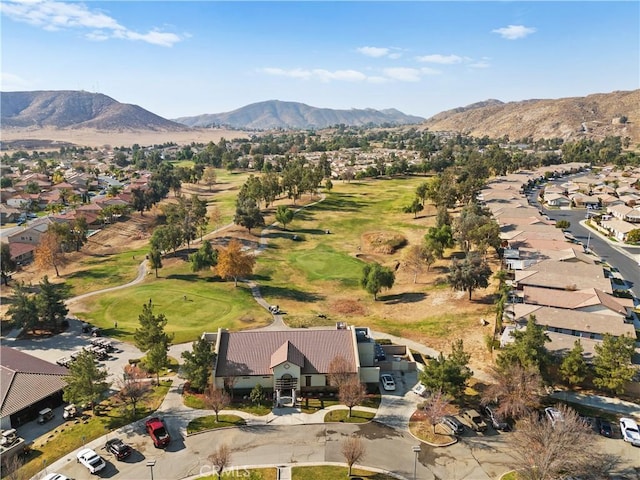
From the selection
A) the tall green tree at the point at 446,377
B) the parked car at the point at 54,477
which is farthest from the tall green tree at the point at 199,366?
the tall green tree at the point at 446,377

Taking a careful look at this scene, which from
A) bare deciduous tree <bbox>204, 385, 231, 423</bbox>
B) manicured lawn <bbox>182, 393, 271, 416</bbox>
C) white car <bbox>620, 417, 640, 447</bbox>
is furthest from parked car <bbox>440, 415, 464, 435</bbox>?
bare deciduous tree <bbox>204, 385, 231, 423</bbox>

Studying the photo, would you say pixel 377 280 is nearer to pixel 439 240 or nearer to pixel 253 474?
pixel 439 240

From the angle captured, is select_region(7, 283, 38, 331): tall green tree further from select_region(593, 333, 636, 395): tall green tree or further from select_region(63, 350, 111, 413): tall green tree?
select_region(593, 333, 636, 395): tall green tree

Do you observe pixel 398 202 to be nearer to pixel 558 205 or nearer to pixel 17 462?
pixel 558 205

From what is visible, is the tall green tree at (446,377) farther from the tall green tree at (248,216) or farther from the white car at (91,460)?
the tall green tree at (248,216)

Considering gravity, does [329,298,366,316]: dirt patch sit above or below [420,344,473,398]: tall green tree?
below

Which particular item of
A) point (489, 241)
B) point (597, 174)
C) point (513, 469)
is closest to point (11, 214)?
point (489, 241)
